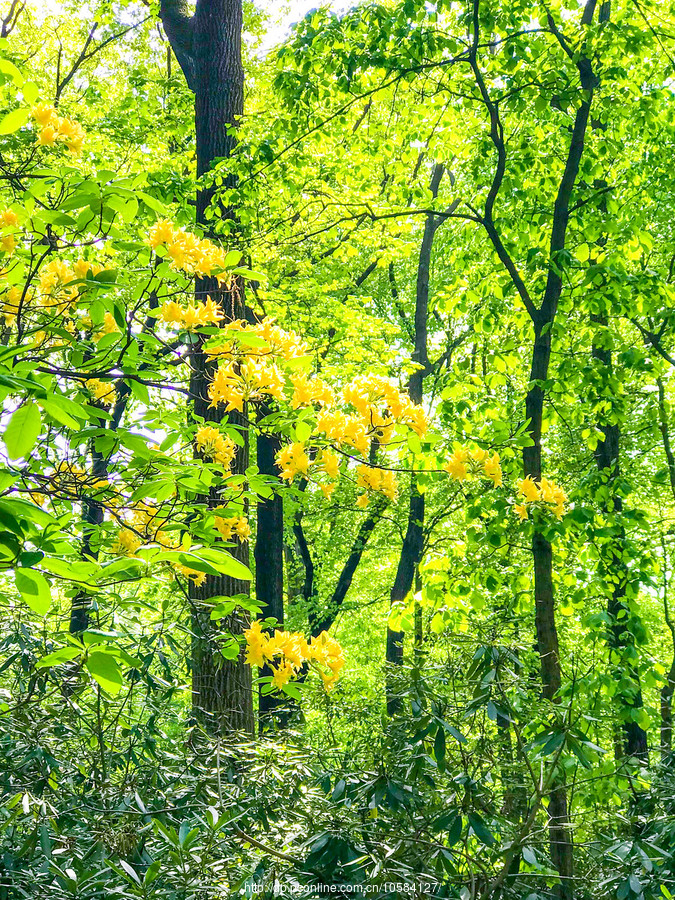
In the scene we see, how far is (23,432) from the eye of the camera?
1.18m

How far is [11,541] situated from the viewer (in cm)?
105

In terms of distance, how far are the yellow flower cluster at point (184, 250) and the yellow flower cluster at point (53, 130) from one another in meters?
0.47

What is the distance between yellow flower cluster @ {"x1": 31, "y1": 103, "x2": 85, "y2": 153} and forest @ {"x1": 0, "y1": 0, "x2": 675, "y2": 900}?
1 centimetres

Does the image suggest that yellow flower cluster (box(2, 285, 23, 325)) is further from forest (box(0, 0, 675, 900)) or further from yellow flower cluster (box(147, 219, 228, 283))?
yellow flower cluster (box(147, 219, 228, 283))

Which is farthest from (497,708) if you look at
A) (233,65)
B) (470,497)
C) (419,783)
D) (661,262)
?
(661,262)

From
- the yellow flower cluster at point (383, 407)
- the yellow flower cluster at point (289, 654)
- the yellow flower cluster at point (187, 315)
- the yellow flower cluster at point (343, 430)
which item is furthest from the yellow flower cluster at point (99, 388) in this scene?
the yellow flower cluster at point (289, 654)

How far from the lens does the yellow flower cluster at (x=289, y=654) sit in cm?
276

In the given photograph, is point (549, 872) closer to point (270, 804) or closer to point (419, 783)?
point (419, 783)

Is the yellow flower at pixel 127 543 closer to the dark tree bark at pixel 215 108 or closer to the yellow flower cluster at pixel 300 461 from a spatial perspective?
the yellow flower cluster at pixel 300 461

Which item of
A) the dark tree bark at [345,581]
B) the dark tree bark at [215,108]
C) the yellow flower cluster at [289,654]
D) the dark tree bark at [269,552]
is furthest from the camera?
the dark tree bark at [345,581]

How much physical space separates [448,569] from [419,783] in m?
2.60

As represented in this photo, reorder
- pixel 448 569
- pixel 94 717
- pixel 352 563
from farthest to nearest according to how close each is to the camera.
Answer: pixel 352 563
pixel 448 569
pixel 94 717

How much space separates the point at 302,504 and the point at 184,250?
187 centimetres

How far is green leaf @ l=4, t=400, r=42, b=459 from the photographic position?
46.3 inches
